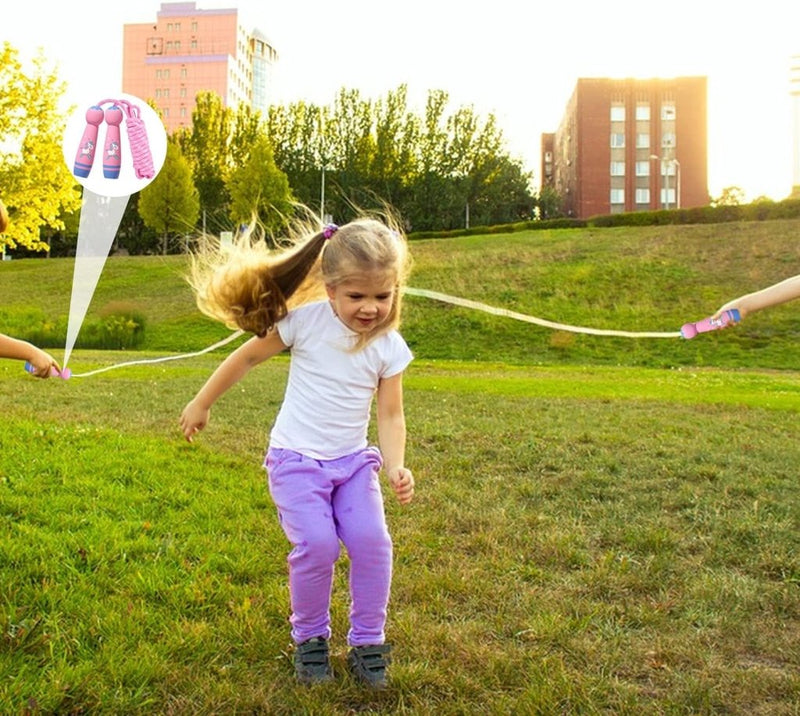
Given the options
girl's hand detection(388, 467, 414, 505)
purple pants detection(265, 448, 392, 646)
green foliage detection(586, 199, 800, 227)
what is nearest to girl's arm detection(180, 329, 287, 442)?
purple pants detection(265, 448, 392, 646)

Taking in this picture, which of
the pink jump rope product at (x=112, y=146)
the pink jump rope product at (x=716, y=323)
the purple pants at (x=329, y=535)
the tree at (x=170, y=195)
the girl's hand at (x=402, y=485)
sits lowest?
the purple pants at (x=329, y=535)

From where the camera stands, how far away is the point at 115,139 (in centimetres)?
638

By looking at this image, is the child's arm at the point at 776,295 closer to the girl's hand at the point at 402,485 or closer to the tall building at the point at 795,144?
the girl's hand at the point at 402,485

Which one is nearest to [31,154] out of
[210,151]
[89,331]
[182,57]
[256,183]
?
[89,331]

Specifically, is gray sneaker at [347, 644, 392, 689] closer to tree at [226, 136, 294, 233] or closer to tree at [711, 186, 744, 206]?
tree at [226, 136, 294, 233]

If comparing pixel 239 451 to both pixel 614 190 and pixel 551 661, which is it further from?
pixel 614 190

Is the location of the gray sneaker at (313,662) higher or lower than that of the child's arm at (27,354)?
lower

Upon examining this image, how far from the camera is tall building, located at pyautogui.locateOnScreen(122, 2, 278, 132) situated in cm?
11212

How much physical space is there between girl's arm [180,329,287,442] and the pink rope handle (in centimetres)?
370

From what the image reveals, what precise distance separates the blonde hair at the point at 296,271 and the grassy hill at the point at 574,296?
50.2ft

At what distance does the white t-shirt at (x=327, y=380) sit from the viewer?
10.1 feet

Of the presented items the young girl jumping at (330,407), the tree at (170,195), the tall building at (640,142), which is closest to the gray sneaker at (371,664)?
the young girl jumping at (330,407)

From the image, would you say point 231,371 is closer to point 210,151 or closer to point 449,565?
point 449,565

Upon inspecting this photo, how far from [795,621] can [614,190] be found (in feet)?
229
